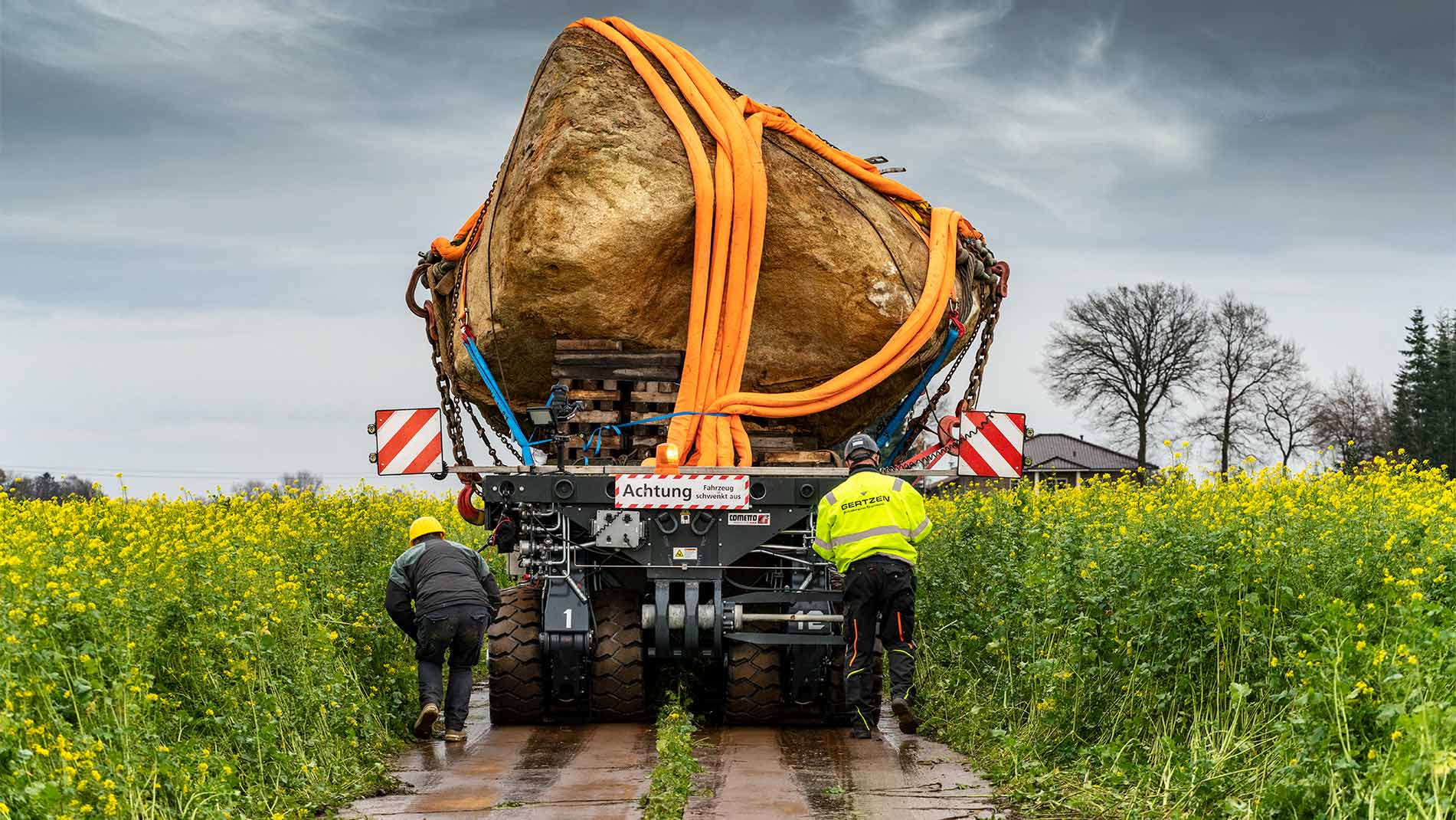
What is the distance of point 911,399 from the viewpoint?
10.1 meters

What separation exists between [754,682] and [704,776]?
163 cm

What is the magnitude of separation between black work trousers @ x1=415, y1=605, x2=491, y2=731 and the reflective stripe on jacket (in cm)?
222

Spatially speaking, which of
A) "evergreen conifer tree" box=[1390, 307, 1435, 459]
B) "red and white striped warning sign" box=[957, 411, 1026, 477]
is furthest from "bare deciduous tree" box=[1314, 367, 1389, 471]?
"red and white striped warning sign" box=[957, 411, 1026, 477]

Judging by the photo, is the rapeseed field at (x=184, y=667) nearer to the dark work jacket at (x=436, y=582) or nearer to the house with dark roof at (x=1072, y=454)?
the dark work jacket at (x=436, y=582)

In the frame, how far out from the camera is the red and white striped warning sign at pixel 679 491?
878 cm

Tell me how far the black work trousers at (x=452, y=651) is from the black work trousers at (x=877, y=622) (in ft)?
7.60

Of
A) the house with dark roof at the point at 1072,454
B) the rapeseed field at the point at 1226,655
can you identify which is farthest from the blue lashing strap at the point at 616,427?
the house with dark roof at the point at 1072,454

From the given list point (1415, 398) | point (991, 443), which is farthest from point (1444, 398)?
point (991, 443)

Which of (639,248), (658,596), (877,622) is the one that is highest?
(639,248)

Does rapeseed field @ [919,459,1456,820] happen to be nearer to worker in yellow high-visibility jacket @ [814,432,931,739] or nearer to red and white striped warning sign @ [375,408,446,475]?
worker in yellow high-visibility jacket @ [814,432,931,739]

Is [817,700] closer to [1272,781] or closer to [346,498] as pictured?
[1272,781]

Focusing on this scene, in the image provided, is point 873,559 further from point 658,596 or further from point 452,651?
point 452,651

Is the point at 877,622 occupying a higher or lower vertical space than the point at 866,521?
lower

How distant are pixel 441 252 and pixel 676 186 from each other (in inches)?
88.7
